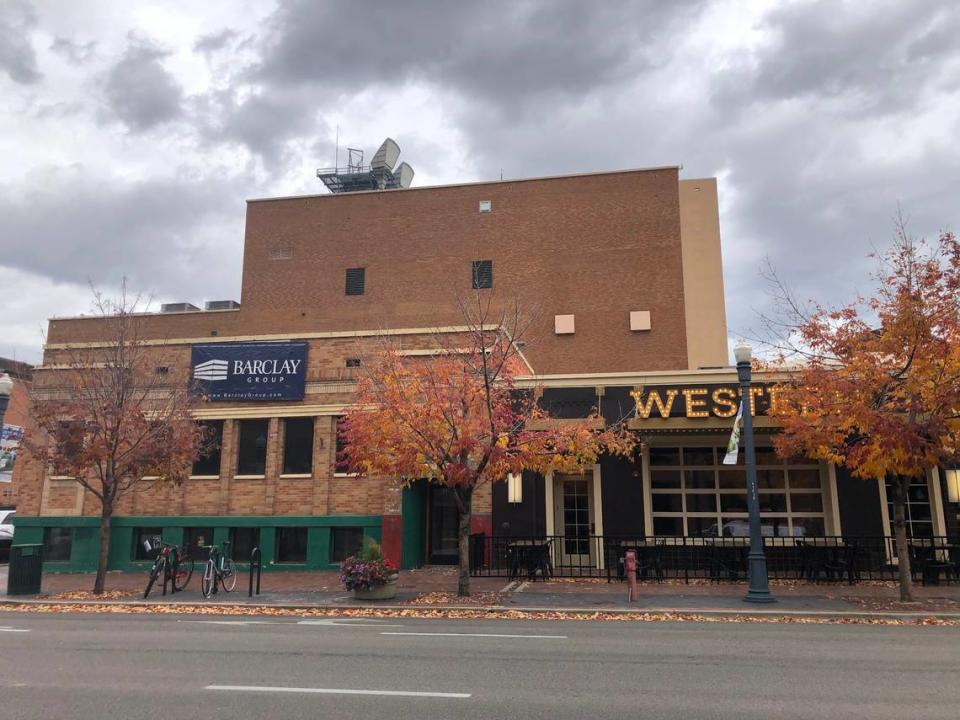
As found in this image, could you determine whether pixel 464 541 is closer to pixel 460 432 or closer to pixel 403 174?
pixel 460 432

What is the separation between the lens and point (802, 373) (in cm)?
1712

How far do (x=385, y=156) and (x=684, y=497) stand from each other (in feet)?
93.2

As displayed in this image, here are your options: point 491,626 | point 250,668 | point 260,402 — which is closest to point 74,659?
point 250,668

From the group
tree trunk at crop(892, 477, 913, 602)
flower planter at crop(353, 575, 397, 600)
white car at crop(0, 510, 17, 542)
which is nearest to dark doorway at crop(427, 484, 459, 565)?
flower planter at crop(353, 575, 397, 600)

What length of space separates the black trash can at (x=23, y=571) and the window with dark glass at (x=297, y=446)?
7364 mm

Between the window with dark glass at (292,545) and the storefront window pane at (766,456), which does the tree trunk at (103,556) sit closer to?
the window with dark glass at (292,545)

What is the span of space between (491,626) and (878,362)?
31.7 ft

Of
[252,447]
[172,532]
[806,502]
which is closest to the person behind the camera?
[806,502]

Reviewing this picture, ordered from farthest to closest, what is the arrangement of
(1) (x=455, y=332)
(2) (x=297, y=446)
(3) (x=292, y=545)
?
(2) (x=297, y=446)
(1) (x=455, y=332)
(3) (x=292, y=545)

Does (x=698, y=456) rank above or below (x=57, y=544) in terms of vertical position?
above

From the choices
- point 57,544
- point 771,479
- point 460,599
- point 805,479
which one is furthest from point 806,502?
point 57,544

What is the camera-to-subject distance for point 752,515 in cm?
1595

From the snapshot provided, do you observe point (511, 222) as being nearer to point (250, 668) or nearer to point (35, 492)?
point (35, 492)

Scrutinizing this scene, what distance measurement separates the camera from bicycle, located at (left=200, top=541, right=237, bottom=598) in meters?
17.2
